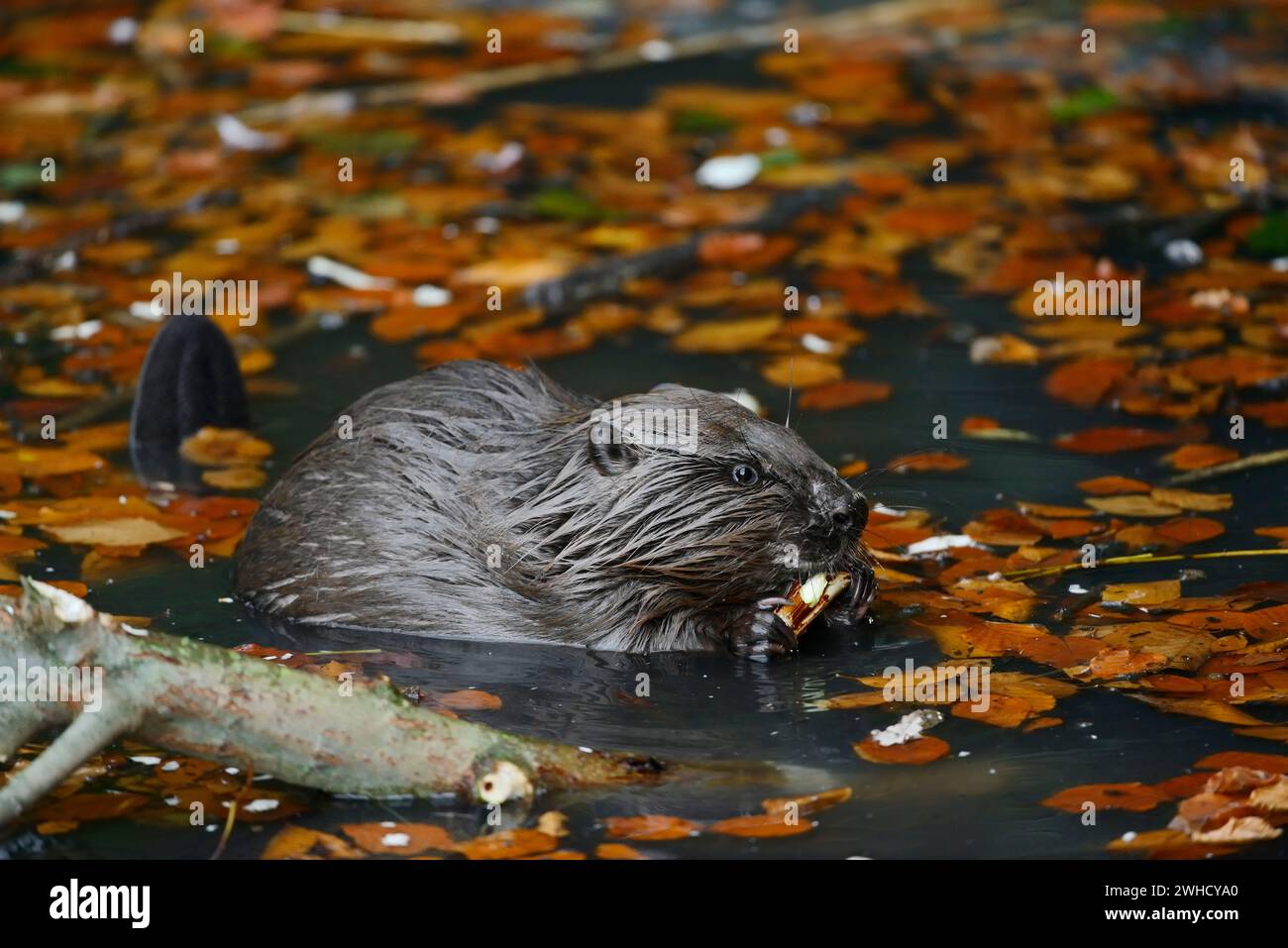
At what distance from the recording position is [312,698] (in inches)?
162

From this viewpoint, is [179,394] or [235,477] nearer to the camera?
[235,477]

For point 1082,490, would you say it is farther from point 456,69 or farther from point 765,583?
point 456,69

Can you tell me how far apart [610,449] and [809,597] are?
689mm

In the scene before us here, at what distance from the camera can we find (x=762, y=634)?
5102mm

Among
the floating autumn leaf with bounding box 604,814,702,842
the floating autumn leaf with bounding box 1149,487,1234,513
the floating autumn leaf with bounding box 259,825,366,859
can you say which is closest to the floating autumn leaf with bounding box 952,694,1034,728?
the floating autumn leaf with bounding box 604,814,702,842

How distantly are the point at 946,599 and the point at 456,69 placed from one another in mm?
6254

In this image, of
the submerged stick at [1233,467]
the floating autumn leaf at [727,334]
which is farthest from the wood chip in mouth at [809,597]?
the floating autumn leaf at [727,334]

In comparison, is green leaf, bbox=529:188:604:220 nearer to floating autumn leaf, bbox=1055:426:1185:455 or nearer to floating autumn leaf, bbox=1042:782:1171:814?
floating autumn leaf, bbox=1055:426:1185:455

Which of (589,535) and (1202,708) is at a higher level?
(589,535)

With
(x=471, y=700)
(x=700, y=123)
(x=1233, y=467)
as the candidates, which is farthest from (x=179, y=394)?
(x=700, y=123)

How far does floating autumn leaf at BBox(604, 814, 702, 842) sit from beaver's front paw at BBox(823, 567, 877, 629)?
48.2 inches
